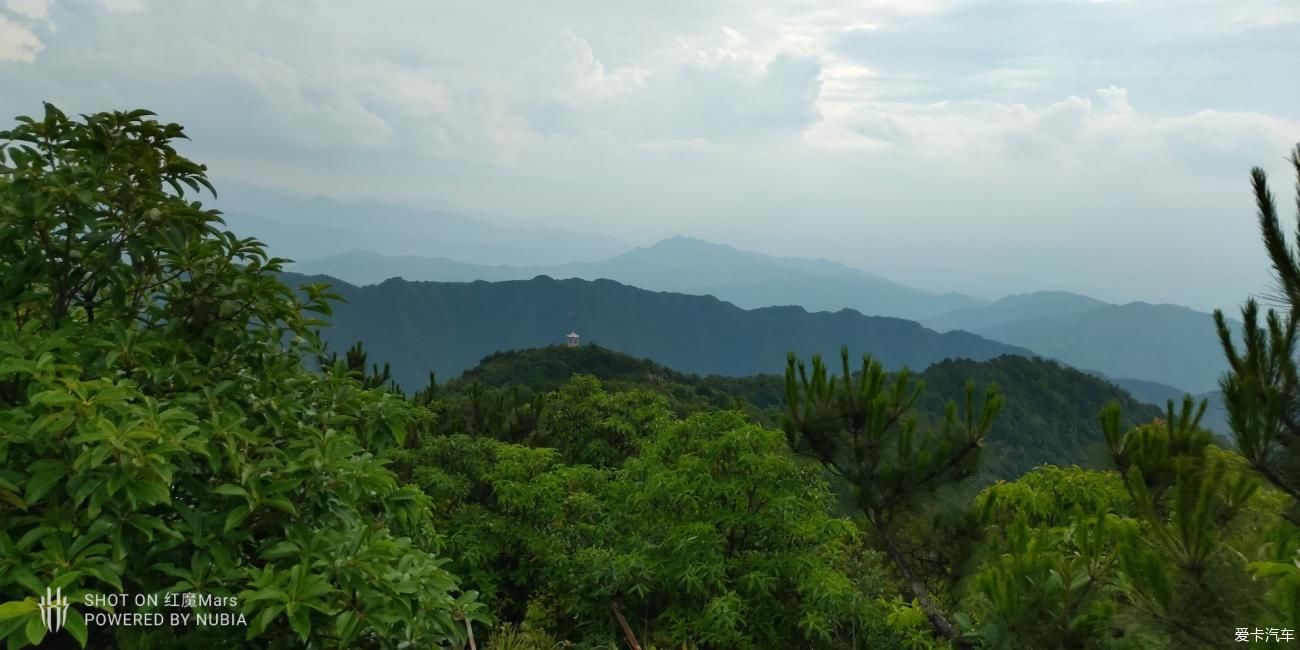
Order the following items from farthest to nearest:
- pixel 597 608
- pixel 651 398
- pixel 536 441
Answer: pixel 536 441
pixel 651 398
pixel 597 608

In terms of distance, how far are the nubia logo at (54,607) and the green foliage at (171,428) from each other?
36 millimetres

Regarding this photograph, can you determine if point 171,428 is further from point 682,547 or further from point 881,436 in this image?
point 881,436

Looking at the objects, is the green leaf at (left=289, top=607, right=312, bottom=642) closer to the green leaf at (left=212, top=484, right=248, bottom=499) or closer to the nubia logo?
the green leaf at (left=212, top=484, right=248, bottom=499)

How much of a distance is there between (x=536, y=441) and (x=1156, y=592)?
10086mm

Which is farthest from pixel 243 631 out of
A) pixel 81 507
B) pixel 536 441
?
pixel 536 441

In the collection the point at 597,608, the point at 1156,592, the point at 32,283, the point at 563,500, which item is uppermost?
the point at 32,283

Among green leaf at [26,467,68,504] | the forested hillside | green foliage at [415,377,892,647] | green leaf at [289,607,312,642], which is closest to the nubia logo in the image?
the forested hillside

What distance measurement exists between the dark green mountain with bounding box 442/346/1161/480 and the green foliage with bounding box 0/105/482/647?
2332 inches

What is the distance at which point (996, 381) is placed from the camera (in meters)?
65.7

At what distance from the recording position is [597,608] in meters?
6.59

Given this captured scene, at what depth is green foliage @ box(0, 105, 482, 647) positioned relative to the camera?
223cm

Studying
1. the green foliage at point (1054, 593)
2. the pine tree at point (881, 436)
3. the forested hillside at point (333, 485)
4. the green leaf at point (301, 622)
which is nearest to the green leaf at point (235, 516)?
the forested hillside at point (333, 485)

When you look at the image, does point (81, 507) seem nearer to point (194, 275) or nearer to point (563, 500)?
point (194, 275)

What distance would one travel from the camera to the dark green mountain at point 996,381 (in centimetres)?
7162
